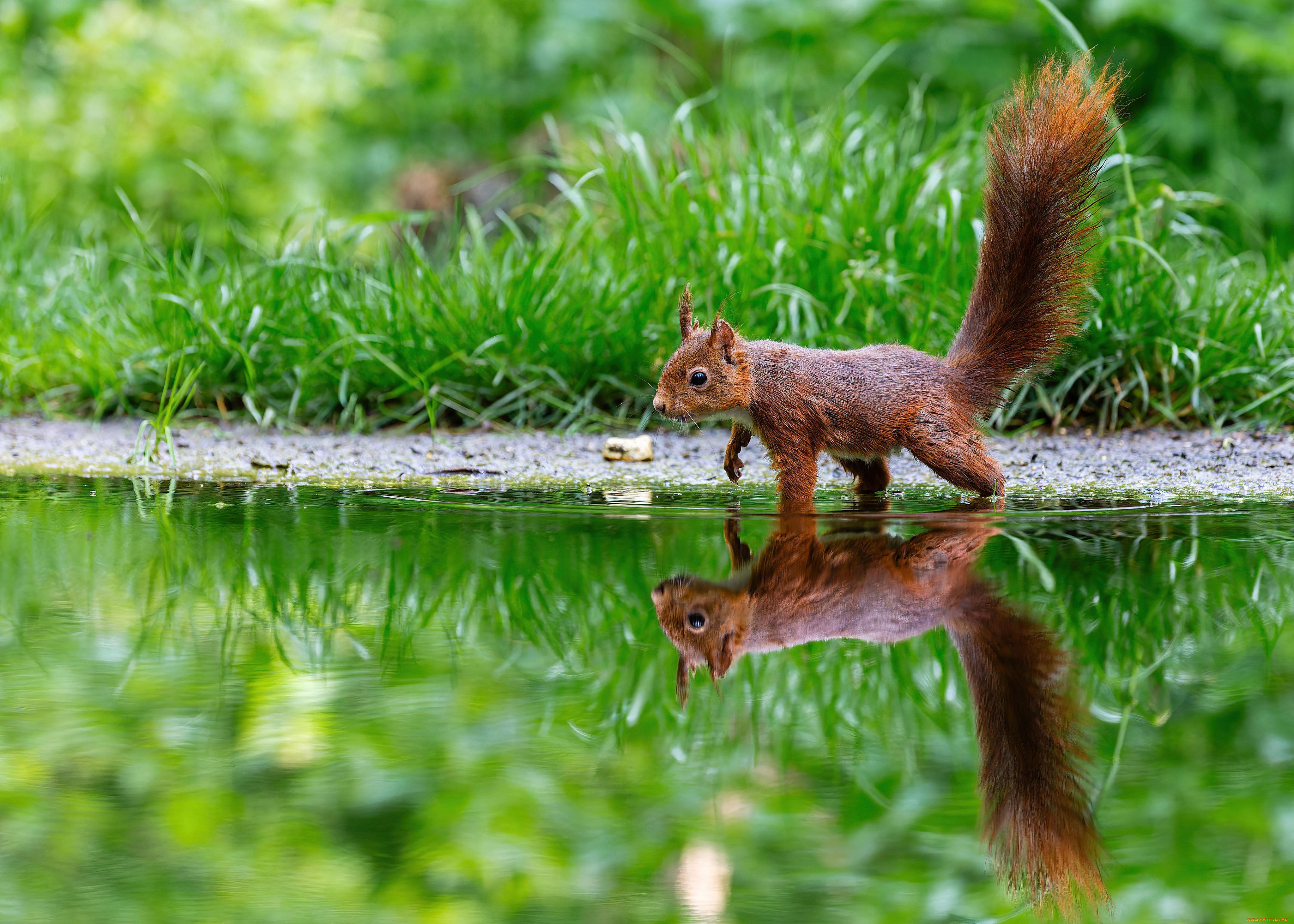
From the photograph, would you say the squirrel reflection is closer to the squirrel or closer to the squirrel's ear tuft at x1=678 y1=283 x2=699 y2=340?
the squirrel

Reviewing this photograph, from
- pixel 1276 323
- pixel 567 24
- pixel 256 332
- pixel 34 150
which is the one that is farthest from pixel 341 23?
pixel 1276 323

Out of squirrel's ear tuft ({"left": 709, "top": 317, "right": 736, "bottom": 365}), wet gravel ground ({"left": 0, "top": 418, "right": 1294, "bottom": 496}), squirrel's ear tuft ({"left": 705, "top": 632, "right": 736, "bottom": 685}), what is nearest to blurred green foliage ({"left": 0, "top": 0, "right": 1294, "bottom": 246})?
wet gravel ground ({"left": 0, "top": 418, "right": 1294, "bottom": 496})

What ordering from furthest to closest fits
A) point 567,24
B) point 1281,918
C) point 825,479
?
1. point 567,24
2. point 825,479
3. point 1281,918

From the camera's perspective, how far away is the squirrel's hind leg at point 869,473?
306 cm

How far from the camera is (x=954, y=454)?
279 cm

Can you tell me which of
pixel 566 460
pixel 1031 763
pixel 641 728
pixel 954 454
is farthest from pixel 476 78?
pixel 1031 763

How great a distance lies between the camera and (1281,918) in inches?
36.8

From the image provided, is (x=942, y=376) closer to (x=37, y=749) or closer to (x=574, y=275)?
→ (x=574, y=275)

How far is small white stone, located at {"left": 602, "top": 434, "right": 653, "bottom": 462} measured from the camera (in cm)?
362

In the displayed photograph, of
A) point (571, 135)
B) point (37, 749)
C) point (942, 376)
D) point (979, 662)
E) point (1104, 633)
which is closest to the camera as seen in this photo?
point (37, 749)

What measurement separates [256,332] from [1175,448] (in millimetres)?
3071

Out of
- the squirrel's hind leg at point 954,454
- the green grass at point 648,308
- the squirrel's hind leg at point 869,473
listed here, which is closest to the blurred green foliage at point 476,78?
the green grass at point 648,308

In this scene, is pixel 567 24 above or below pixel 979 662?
above

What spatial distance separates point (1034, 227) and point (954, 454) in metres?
0.58
